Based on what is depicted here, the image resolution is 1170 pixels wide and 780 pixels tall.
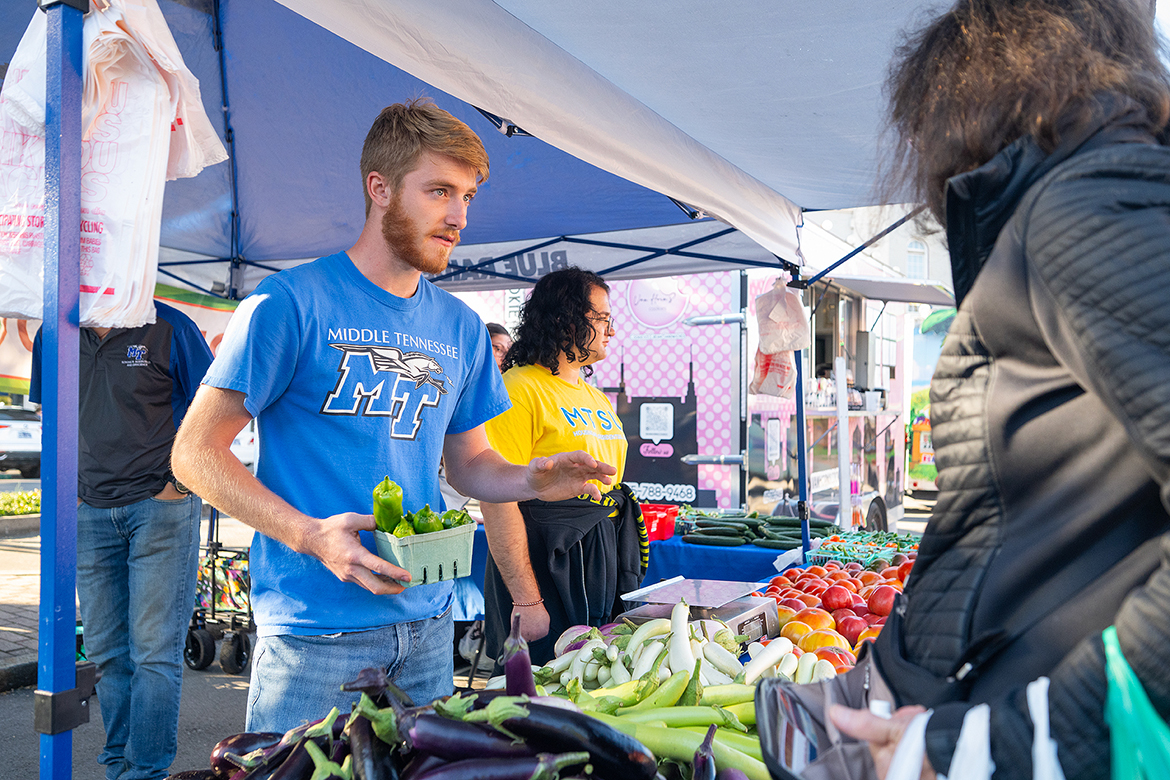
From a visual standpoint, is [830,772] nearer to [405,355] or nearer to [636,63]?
[405,355]

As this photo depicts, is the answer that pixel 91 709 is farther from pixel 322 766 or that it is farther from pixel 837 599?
pixel 322 766

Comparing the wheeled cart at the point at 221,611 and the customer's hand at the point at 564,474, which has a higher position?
the customer's hand at the point at 564,474

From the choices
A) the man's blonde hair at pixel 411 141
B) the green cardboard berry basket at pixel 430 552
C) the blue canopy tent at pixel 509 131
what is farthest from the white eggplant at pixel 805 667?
the blue canopy tent at pixel 509 131

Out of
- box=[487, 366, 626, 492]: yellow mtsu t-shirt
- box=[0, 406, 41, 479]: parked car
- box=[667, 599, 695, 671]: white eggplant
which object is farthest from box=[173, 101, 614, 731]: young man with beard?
box=[0, 406, 41, 479]: parked car

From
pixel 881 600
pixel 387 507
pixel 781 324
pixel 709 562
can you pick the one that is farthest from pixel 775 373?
pixel 387 507

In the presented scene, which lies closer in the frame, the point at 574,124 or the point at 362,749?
the point at 362,749

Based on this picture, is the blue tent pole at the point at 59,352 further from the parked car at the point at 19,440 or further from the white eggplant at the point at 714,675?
the parked car at the point at 19,440

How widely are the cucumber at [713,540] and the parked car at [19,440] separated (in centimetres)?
1221

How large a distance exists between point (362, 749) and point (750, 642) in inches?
74.4

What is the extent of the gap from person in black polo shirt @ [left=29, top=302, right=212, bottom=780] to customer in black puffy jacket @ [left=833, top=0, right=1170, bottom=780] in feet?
11.2

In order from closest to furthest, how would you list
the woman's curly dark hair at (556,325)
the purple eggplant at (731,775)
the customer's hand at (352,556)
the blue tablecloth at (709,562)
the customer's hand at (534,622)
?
the purple eggplant at (731,775), the customer's hand at (352,556), the customer's hand at (534,622), the woman's curly dark hair at (556,325), the blue tablecloth at (709,562)

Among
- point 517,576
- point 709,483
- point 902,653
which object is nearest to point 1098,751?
point 902,653

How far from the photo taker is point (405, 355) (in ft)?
6.78

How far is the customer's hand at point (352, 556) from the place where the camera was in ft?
5.15
